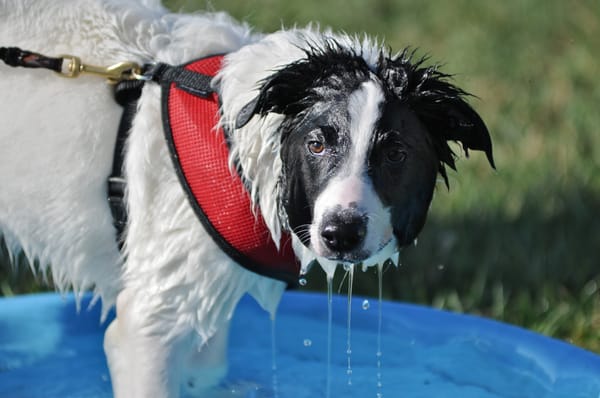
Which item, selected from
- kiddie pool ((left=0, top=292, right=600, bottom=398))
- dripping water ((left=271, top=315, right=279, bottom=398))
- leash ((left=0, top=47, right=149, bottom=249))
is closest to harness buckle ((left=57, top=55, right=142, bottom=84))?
leash ((left=0, top=47, right=149, bottom=249))

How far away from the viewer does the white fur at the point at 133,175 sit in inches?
109

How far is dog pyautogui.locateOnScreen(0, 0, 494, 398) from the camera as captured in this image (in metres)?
2.42

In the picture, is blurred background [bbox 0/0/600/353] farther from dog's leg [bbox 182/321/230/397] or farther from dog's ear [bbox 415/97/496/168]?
dog's leg [bbox 182/321/230/397]

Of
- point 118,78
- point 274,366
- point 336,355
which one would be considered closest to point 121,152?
point 118,78

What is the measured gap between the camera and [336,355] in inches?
153

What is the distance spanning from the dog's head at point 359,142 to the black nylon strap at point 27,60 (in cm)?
71

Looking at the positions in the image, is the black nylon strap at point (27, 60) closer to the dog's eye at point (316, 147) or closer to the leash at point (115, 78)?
the leash at point (115, 78)

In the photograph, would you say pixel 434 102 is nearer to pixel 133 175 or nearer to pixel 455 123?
pixel 455 123

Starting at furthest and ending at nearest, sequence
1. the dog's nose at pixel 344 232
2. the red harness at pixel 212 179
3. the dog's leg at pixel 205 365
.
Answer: the dog's leg at pixel 205 365 < the red harness at pixel 212 179 < the dog's nose at pixel 344 232

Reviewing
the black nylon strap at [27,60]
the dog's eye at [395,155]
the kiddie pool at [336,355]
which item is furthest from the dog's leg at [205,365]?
the dog's eye at [395,155]

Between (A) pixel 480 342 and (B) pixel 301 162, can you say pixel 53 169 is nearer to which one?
(B) pixel 301 162

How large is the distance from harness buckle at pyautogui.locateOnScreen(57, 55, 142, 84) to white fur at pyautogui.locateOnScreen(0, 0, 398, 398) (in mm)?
42

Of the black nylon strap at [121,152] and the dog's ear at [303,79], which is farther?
the black nylon strap at [121,152]

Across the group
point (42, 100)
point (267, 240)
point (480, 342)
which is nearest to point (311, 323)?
point (480, 342)
